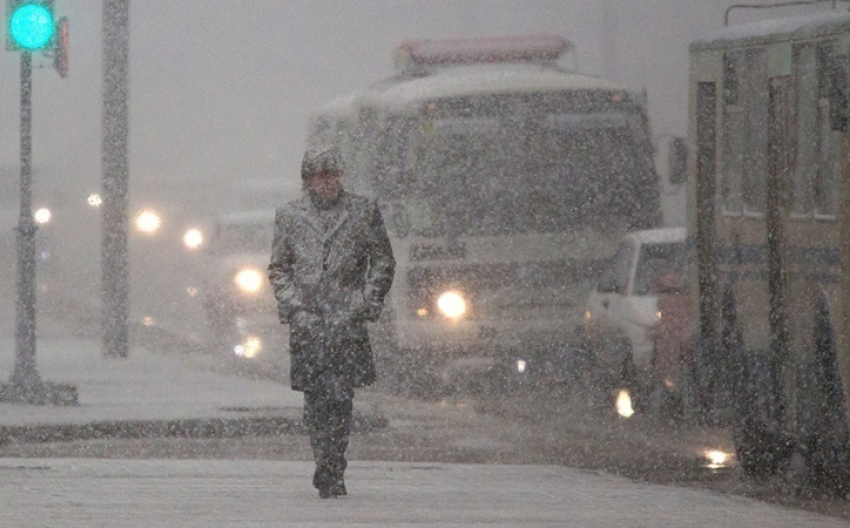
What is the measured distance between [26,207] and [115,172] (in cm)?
512

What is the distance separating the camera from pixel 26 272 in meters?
15.6

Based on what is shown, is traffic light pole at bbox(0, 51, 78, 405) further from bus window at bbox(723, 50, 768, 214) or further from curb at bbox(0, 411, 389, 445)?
bus window at bbox(723, 50, 768, 214)

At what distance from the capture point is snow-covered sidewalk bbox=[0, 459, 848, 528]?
8133 millimetres

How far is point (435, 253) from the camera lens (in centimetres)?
1819

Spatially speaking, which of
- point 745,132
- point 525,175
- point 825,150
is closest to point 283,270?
point 825,150

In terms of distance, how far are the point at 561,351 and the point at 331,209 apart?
9432mm

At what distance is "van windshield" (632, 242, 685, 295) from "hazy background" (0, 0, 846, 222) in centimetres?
2208

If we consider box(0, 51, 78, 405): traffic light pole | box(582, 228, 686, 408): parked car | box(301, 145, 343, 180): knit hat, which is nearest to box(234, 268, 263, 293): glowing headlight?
box(582, 228, 686, 408): parked car

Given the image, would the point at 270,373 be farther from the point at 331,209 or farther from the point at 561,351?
the point at 331,209

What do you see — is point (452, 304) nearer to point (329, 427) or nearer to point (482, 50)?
point (482, 50)

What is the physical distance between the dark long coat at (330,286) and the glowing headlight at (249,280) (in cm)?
1543

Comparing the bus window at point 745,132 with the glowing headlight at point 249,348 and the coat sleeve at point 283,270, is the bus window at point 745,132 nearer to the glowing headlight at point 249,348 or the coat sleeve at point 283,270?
the coat sleeve at point 283,270

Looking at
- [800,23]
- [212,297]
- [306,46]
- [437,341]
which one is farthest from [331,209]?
[306,46]

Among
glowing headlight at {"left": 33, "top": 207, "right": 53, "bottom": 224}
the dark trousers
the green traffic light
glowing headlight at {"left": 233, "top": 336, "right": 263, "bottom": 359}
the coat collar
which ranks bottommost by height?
the dark trousers
